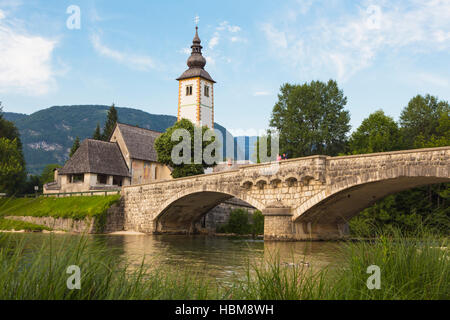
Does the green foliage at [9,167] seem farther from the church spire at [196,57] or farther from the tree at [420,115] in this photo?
the tree at [420,115]

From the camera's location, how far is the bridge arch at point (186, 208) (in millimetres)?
32031

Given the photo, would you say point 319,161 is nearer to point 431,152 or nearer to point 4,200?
point 431,152

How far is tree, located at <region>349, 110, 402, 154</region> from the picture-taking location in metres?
38.9

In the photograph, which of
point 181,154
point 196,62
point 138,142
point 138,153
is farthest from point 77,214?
point 196,62

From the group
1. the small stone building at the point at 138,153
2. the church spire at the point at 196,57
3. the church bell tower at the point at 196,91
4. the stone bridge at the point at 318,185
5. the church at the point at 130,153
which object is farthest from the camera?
the church spire at the point at 196,57

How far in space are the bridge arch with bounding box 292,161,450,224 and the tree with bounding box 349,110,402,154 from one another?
12.4 meters

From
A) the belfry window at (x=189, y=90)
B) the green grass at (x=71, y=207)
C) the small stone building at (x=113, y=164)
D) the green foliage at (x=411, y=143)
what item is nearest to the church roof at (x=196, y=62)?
the belfry window at (x=189, y=90)

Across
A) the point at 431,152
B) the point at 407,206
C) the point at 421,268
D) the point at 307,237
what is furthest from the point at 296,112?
the point at 421,268

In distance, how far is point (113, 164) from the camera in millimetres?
49438

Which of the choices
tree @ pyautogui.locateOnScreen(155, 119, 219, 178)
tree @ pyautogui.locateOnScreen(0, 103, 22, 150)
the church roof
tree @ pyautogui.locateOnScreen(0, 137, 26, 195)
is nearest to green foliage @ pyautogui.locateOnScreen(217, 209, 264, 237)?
tree @ pyautogui.locateOnScreen(155, 119, 219, 178)

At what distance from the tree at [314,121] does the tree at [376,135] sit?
462 centimetres

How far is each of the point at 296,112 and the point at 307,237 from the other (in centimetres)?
2452

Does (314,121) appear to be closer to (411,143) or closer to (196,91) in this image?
(411,143)

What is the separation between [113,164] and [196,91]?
16342 mm
